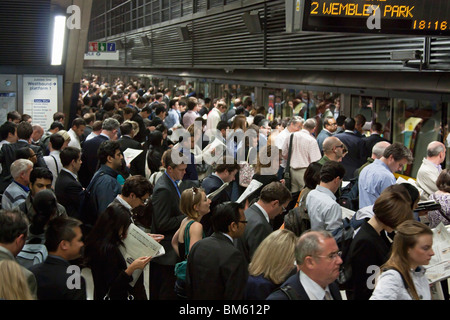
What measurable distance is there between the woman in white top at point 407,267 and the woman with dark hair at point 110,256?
176 centimetres

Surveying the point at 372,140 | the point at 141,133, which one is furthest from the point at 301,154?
the point at 141,133

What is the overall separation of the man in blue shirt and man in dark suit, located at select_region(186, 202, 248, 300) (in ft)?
8.17

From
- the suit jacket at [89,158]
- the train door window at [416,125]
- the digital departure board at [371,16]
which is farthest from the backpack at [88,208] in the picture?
the train door window at [416,125]

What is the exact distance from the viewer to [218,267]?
4.03m

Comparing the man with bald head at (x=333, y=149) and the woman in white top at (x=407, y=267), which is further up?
the man with bald head at (x=333, y=149)

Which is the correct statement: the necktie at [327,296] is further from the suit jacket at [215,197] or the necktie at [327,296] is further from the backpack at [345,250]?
the suit jacket at [215,197]

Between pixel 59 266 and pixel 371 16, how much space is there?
4.59 m

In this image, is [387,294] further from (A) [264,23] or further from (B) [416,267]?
(A) [264,23]

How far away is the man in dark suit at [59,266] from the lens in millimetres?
3703

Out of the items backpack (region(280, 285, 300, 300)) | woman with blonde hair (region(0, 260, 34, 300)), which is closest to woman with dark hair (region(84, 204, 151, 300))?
woman with blonde hair (region(0, 260, 34, 300))

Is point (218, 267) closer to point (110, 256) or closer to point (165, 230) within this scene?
point (110, 256)

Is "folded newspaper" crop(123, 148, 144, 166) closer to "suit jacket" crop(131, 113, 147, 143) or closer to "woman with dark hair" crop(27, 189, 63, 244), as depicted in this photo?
"suit jacket" crop(131, 113, 147, 143)

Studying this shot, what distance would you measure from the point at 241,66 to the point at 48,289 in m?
13.6

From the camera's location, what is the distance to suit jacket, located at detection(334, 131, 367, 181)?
30.7 feet
